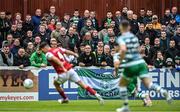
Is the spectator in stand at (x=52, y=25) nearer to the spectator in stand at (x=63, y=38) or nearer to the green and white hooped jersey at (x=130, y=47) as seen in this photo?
the spectator in stand at (x=63, y=38)

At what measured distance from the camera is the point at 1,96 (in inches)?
934

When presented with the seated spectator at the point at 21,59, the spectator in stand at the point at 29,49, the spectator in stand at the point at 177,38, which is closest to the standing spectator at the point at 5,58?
the seated spectator at the point at 21,59

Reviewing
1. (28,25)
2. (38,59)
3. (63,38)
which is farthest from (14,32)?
(38,59)

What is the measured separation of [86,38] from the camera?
25.6 metres

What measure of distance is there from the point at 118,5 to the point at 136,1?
1.00 m

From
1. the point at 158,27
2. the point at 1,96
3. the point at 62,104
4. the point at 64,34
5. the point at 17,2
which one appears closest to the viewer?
the point at 62,104

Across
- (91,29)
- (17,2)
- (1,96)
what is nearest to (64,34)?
(91,29)

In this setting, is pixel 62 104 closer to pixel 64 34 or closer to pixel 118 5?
pixel 64 34

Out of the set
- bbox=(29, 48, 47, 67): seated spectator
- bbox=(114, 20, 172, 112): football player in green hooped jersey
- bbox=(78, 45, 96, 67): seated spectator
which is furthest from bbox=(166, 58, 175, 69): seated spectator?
bbox=(114, 20, 172, 112): football player in green hooped jersey

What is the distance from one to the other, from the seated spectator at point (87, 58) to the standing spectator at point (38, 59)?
4.90 ft

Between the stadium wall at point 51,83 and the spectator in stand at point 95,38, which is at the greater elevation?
the spectator in stand at point 95,38

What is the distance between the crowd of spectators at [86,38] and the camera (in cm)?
2434

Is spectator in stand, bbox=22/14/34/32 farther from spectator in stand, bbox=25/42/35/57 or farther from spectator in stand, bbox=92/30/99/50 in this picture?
spectator in stand, bbox=92/30/99/50

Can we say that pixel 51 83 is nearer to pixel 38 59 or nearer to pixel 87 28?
pixel 38 59
